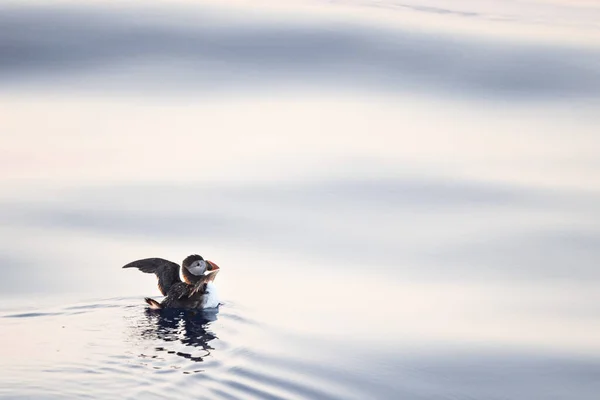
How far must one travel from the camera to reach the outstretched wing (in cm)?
793

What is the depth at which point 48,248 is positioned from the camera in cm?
848

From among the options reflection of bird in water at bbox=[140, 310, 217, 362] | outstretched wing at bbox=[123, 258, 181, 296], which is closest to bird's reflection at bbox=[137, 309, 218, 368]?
reflection of bird in water at bbox=[140, 310, 217, 362]

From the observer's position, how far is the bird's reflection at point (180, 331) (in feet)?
22.8

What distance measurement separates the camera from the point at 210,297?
25.2 feet

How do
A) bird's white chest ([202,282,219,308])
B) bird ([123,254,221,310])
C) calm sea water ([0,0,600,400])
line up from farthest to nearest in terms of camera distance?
1. bird ([123,254,221,310])
2. bird's white chest ([202,282,219,308])
3. calm sea water ([0,0,600,400])

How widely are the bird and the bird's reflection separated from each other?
72 millimetres

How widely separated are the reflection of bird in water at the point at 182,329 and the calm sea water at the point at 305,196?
0.09 feet

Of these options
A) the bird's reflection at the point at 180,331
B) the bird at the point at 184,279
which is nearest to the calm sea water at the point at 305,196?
the bird's reflection at the point at 180,331

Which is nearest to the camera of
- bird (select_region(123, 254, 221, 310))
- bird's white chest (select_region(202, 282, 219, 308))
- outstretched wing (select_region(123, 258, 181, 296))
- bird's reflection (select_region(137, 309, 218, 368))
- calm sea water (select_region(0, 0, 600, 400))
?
calm sea water (select_region(0, 0, 600, 400))

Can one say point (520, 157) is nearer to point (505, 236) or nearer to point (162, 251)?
point (505, 236)

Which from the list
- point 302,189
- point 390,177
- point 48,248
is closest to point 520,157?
point 390,177

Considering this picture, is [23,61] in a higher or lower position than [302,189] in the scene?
higher

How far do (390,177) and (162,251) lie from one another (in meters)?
2.07

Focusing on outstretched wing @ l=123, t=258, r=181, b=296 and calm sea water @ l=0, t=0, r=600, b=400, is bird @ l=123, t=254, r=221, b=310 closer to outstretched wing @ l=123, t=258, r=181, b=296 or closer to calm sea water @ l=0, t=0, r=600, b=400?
outstretched wing @ l=123, t=258, r=181, b=296
